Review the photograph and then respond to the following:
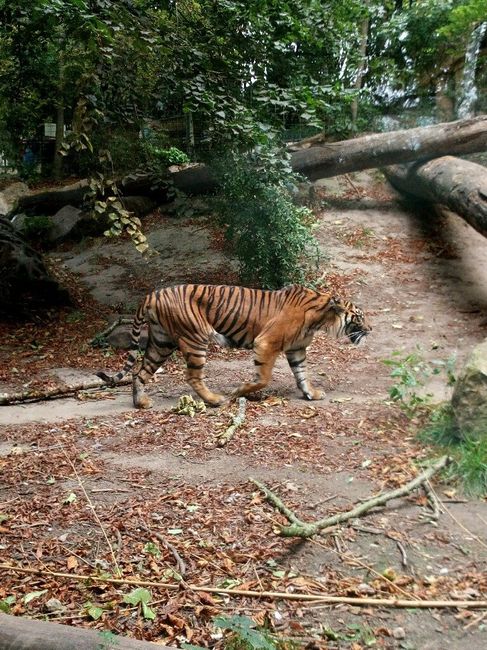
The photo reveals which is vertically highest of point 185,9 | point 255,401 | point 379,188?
point 185,9

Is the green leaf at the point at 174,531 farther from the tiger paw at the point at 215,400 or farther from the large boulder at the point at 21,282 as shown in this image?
the large boulder at the point at 21,282

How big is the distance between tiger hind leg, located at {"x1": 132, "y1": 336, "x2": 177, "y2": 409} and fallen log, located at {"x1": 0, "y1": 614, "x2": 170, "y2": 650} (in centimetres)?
392

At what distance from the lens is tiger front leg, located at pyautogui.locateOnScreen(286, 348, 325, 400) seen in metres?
6.23

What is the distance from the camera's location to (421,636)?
283 centimetres

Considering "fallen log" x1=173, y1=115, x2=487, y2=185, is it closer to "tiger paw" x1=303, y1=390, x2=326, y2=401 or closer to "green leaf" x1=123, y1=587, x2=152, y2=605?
"tiger paw" x1=303, y1=390, x2=326, y2=401

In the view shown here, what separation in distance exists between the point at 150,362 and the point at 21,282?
4.15 m

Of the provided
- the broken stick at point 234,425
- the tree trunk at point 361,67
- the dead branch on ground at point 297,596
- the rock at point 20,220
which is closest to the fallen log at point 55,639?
the dead branch on ground at point 297,596

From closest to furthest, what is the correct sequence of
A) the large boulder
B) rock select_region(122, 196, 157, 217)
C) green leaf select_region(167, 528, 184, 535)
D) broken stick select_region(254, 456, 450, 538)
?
broken stick select_region(254, 456, 450, 538)
green leaf select_region(167, 528, 184, 535)
the large boulder
rock select_region(122, 196, 157, 217)

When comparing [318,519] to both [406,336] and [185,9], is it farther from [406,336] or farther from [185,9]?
[185,9]

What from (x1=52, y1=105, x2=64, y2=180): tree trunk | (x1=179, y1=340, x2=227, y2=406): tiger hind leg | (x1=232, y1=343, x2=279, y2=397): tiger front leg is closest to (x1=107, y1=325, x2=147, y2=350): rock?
(x1=179, y1=340, x2=227, y2=406): tiger hind leg

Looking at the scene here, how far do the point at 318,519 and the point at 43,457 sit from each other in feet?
7.33

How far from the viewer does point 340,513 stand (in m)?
3.79

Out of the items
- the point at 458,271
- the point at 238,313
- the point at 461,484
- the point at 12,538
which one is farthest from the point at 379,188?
the point at 12,538

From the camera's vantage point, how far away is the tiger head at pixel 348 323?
645cm
